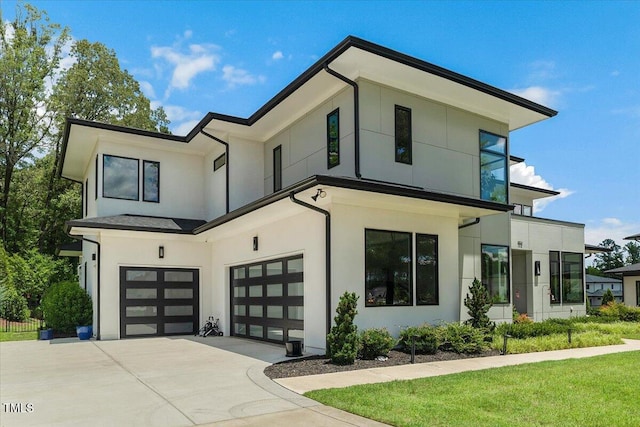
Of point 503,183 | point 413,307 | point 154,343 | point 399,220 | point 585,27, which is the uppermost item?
point 585,27

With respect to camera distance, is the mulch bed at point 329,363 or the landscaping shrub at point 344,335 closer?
the mulch bed at point 329,363

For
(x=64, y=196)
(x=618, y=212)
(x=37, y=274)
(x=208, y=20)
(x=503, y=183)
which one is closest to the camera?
(x=208, y=20)

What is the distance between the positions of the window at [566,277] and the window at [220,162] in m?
12.3

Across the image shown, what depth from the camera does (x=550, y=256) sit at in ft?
62.1

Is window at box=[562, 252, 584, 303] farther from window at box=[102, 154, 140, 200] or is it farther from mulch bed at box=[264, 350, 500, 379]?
window at box=[102, 154, 140, 200]

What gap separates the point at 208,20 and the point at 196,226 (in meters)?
6.26

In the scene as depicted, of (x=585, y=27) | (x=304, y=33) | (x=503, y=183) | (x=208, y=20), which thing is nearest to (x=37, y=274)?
(x=208, y=20)

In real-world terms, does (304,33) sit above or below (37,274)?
above

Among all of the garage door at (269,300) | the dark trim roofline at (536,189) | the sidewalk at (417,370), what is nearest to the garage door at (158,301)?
the garage door at (269,300)

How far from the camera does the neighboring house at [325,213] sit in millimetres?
10789

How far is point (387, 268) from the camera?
36.4ft

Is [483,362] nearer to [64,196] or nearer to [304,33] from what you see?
[304,33]

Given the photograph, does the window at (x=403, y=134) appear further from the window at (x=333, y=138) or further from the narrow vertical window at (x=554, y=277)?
the narrow vertical window at (x=554, y=277)

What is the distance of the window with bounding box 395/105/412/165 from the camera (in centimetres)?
1212
